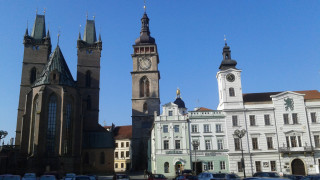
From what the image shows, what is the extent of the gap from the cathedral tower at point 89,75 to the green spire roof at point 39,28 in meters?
7.99

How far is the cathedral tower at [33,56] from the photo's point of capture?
192 ft

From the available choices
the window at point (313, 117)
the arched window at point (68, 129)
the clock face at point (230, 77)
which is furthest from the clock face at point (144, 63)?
the window at point (313, 117)

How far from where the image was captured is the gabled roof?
90.5 meters

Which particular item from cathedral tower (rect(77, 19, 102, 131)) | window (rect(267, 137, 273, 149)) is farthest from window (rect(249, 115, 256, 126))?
cathedral tower (rect(77, 19, 102, 131))

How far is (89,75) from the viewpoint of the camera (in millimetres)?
63969

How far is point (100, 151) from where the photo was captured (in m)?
56.5

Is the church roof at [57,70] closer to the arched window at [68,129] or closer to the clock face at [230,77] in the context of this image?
the arched window at [68,129]

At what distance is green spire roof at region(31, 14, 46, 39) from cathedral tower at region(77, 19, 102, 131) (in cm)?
799

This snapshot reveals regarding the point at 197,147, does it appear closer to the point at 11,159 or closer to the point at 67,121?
the point at 67,121

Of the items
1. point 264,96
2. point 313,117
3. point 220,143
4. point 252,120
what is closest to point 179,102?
point 264,96

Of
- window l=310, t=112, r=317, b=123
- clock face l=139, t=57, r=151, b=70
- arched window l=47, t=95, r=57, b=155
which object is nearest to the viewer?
window l=310, t=112, r=317, b=123

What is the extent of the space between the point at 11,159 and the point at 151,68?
33564 millimetres

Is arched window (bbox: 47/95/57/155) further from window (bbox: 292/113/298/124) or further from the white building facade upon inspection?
window (bbox: 292/113/298/124)

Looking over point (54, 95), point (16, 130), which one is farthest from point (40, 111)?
point (16, 130)
